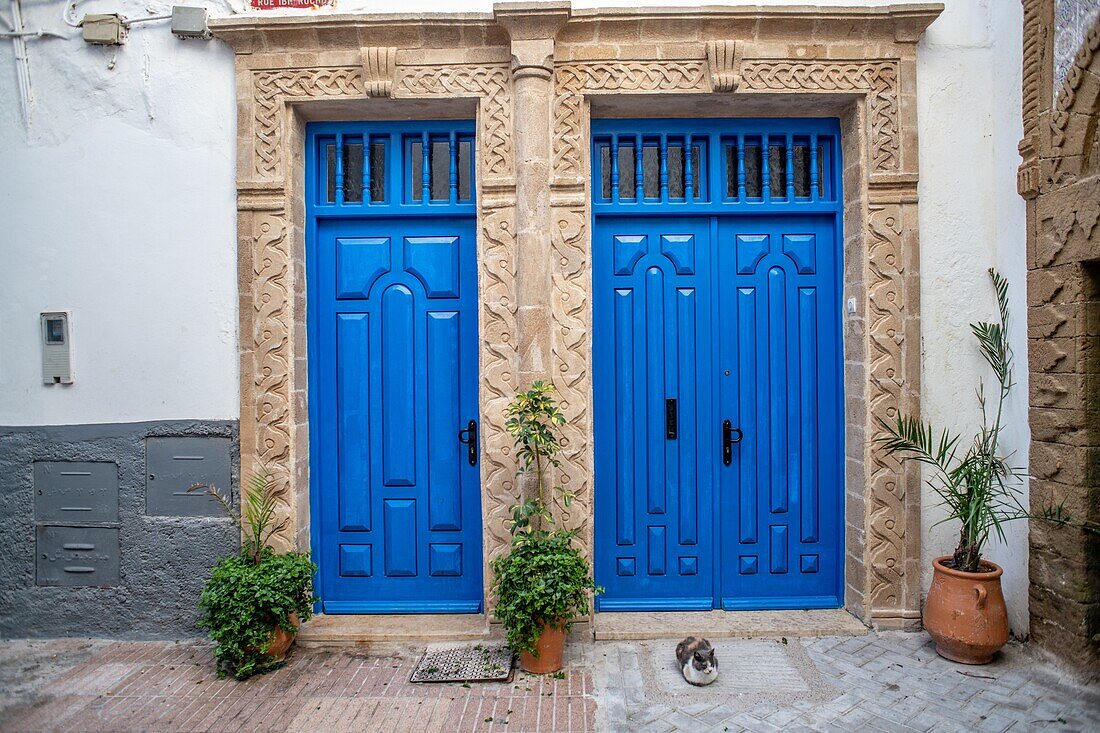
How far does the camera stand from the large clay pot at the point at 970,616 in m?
3.48

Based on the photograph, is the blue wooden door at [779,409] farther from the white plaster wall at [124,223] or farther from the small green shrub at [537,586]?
the white plaster wall at [124,223]

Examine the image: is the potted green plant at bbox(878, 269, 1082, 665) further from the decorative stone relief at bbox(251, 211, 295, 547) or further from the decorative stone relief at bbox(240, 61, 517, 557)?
the decorative stone relief at bbox(251, 211, 295, 547)

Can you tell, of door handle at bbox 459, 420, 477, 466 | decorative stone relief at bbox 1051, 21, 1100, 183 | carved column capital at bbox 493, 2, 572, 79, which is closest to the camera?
decorative stone relief at bbox 1051, 21, 1100, 183

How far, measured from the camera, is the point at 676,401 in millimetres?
4203

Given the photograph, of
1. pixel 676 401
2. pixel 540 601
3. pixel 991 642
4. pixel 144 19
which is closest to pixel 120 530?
pixel 540 601

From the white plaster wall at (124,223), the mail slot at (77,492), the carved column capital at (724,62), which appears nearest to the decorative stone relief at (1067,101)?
the carved column capital at (724,62)

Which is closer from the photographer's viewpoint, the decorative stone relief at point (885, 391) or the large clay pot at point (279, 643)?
the large clay pot at point (279, 643)

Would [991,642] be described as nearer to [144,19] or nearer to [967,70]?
[967,70]

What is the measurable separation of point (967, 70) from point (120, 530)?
569 cm

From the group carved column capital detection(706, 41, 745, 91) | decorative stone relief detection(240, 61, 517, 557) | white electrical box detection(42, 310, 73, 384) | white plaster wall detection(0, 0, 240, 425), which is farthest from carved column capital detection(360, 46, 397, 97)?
white electrical box detection(42, 310, 73, 384)

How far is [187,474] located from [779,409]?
142 inches

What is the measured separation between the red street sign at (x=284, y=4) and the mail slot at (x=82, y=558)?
3.22 meters

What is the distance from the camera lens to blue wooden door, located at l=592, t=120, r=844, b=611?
4211mm

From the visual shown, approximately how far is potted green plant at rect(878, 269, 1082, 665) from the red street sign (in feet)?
13.4
